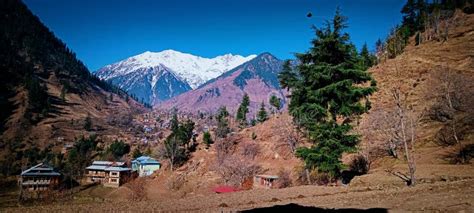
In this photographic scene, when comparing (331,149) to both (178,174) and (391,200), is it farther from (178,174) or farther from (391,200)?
(178,174)

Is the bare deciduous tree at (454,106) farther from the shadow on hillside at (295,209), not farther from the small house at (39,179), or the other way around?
the small house at (39,179)

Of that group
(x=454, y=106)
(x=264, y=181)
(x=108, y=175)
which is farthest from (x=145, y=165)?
(x=454, y=106)

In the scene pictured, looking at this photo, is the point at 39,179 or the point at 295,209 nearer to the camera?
the point at 295,209

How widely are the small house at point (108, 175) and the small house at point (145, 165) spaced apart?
172 inches

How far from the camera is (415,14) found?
125188 millimetres

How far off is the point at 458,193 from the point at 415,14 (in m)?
132

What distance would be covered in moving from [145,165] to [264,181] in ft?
184

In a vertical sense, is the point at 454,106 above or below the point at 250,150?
above

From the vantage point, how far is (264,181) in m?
59.4

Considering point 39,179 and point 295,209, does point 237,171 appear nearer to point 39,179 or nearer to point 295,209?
point 295,209

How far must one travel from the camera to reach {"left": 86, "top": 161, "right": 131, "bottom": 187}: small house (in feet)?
311

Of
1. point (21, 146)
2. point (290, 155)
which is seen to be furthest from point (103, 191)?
point (21, 146)

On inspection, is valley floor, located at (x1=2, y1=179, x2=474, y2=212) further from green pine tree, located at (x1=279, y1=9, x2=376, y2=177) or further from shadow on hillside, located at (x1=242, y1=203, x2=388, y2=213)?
green pine tree, located at (x1=279, y1=9, x2=376, y2=177)

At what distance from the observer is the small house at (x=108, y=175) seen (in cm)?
9494
